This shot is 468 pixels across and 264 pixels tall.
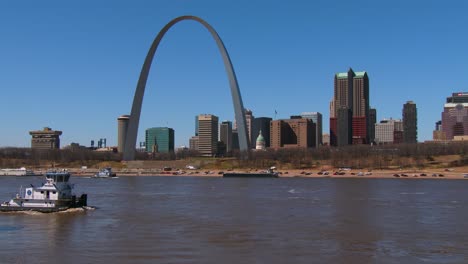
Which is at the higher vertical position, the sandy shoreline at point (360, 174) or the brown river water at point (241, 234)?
the sandy shoreline at point (360, 174)

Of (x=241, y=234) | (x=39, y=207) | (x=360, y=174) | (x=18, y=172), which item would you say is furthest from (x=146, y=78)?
(x=241, y=234)

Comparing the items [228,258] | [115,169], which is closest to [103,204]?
[228,258]

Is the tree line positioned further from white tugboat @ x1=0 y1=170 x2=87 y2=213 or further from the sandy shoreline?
white tugboat @ x1=0 y1=170 x2=87 y2=213

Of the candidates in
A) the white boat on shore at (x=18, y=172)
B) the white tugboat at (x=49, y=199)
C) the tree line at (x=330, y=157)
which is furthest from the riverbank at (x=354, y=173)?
the white tugboat at (x=49, y=199)

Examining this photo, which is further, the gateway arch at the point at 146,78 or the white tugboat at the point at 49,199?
the gateway arch at the point at 146,78

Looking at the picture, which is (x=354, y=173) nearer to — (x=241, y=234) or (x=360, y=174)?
(x=360, y=174)

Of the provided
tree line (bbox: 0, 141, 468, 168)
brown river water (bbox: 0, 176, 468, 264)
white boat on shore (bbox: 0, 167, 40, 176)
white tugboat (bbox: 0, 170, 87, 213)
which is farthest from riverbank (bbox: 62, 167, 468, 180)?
white tugboat (bbox: 0, 170, 87, 213)

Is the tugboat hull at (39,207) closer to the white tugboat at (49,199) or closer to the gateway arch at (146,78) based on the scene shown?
the white tugboat at (49,199)

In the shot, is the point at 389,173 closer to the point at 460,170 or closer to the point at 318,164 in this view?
the point at 460,170
